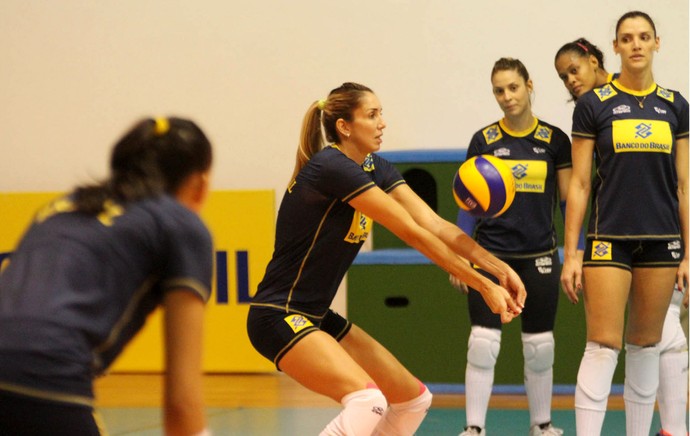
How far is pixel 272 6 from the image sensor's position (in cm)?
793

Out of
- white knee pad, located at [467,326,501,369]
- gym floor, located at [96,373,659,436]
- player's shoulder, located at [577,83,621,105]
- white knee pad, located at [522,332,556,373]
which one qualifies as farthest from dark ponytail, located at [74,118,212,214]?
gym floor, located at [96,373,659,436]

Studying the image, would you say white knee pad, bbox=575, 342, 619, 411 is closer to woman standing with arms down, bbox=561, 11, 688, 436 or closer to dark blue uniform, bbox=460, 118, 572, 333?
woman standing with arms down, bbox=561, 11, 688, 436

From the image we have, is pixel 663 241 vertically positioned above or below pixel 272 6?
below

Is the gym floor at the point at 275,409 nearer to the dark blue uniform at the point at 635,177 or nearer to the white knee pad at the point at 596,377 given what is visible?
the white knee pad at the point at 596,377

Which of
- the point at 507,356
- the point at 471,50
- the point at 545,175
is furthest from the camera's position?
the point at 471,50

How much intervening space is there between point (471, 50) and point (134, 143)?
594cm

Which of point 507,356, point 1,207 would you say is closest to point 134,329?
point 507,356

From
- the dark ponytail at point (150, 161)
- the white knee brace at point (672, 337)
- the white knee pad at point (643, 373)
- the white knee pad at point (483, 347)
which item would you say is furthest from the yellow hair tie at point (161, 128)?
the white knee pad at point (483, 347)

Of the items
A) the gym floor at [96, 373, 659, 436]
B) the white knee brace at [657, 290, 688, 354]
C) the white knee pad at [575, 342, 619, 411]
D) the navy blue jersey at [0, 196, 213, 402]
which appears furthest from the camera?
the gym floor at [96, 373, 659, 436]

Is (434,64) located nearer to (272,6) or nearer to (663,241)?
(272,6)

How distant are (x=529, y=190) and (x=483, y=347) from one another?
2.69 ft

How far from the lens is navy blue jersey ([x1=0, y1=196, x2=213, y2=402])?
5.86 ft

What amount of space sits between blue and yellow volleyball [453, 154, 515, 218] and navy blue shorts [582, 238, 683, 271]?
0.51 metres

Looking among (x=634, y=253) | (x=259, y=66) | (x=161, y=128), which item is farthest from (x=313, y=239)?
(x=259, y=66)
